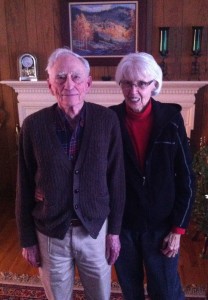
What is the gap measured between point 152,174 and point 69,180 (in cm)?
31

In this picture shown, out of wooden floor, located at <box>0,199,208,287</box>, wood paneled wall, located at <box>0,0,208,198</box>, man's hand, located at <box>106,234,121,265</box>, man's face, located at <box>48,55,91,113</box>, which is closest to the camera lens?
man's face, located at <box>48,55,91,113</box>

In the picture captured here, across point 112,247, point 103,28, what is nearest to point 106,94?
point 103,28

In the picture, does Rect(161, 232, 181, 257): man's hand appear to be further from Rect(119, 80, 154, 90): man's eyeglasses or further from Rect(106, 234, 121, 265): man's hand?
Rect(119, 80, 154, 90): man's eyeglasses

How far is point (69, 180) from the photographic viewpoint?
108cm

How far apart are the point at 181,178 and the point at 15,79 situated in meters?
2.11

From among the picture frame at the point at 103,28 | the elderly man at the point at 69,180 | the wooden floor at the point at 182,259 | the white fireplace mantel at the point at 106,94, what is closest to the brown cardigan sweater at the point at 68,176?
the elderly man at the point at 69,180

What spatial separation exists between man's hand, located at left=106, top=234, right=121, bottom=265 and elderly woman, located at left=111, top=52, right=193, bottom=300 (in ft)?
0.17

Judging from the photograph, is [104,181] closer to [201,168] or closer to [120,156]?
[120,156]

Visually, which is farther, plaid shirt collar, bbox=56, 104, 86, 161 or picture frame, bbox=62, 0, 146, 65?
picture frame, bbox=62, 0, 146, 65

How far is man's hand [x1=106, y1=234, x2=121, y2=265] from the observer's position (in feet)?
3.97

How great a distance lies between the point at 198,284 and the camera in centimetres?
193

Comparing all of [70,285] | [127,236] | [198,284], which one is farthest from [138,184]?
[198,284]

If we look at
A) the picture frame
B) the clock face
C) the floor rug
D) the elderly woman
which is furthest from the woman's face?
the clock face

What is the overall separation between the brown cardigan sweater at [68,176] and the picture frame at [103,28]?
5.51 ft
